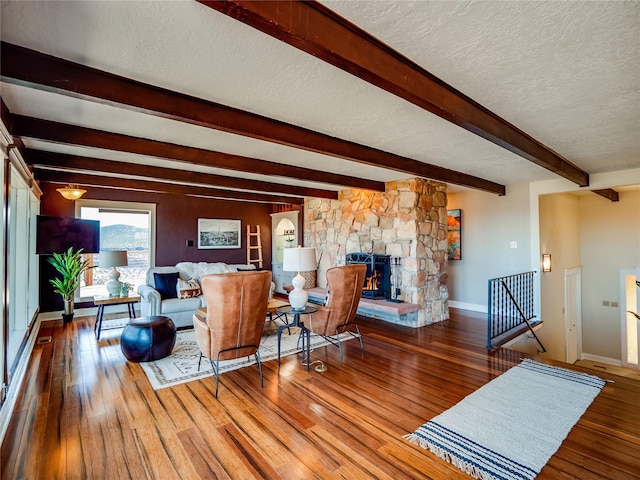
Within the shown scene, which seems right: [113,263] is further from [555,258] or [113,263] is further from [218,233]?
[555,258]

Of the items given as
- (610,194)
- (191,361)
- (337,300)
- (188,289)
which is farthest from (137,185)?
(610,194)

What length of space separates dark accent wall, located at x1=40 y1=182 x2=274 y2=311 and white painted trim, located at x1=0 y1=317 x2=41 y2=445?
231cm

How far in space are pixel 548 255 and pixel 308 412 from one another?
18.5ft

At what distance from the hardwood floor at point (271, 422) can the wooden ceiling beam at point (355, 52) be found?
7.81 ft

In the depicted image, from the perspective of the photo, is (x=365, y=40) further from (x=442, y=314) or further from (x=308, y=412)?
(x=442, y=314)

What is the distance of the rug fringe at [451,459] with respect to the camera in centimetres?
203

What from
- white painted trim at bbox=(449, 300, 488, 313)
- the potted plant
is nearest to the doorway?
white painted trim at bbox=(449, 300, 488, 313)

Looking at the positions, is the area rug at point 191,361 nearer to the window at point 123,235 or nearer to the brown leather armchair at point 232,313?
the brown leather armchair at point 232,313

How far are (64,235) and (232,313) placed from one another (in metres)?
3.97

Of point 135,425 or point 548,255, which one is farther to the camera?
point 548,255

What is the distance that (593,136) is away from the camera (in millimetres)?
3361

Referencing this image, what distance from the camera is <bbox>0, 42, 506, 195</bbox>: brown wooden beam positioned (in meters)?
1.86

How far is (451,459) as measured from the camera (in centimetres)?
217

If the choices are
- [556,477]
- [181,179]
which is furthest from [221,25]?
[181,179]
